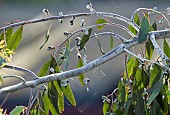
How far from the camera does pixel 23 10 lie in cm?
197

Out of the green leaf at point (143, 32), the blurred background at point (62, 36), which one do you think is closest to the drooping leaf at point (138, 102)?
the green leaf at point (143, 32)

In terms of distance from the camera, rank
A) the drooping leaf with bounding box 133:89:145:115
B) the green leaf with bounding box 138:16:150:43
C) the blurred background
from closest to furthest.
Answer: the green leaf with bounding box 138:16:150:43
the drooping leaf with bounding box 133:89:145:115
the blurred background

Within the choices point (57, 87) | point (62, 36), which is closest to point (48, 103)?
point (57, 87)

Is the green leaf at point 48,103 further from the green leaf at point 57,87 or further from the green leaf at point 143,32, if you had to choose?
the green leaf at point 143,32

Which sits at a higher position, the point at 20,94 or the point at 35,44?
the point at 35,44

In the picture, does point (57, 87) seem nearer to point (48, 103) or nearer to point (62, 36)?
point (48, 103)

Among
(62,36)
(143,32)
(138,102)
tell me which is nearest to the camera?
(143,32)

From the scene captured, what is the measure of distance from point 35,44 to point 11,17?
17 centimetres

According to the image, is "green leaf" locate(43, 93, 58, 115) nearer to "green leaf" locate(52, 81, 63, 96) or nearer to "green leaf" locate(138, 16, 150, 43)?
"green leaf" locate(52, 81, 63, 96)

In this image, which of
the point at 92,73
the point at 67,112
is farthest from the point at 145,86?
the point at 67,112

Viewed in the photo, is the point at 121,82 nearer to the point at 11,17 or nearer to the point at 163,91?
the point at 163,91

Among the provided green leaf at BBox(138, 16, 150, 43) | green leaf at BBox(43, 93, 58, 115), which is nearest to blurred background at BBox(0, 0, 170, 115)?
green leaf at BBox(43, 93, 58, 115)

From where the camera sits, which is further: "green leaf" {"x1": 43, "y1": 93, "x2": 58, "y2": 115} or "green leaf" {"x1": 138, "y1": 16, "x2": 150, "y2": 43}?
"green leaf" {"x1": 43, "y1": 93, "x2": 58, "y2": 115}

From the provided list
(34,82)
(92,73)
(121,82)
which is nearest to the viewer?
(34,82)
